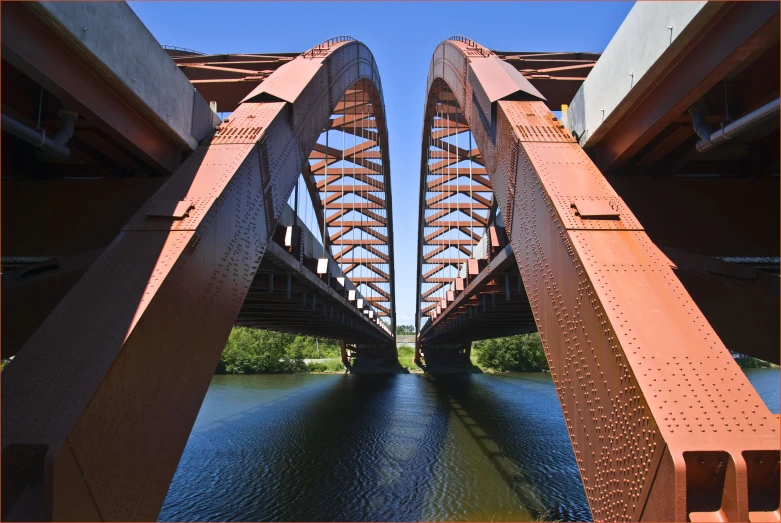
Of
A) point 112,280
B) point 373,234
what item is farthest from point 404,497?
point 373,234

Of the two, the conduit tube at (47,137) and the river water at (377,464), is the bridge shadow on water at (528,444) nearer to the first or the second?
the river water at (377,464)

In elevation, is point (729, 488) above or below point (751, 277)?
below

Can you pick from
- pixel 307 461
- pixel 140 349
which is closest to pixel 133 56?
pixel 140 349

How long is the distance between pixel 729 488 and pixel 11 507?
4919mm

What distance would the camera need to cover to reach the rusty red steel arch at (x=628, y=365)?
3.52m

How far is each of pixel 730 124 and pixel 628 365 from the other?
9.90ft

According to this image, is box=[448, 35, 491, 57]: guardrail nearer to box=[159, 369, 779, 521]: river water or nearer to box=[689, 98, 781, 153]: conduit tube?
box=[689, 98, 781, 153]: conduit tube

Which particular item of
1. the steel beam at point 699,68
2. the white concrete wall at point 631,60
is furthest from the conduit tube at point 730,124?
the white concrete wall at point 631,60

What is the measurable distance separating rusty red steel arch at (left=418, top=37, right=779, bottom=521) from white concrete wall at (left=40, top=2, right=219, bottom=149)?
4984 millimetres

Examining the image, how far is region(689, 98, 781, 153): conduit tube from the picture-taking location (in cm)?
451

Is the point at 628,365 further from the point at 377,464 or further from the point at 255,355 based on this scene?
the point at 255,355

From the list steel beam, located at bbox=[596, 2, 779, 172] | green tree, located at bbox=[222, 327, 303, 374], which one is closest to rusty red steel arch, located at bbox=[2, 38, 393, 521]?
steel beam, located at bbox=[596, 2, 779, 172]

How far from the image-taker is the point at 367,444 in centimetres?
2030

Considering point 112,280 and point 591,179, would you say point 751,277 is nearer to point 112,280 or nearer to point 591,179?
point 591,179
